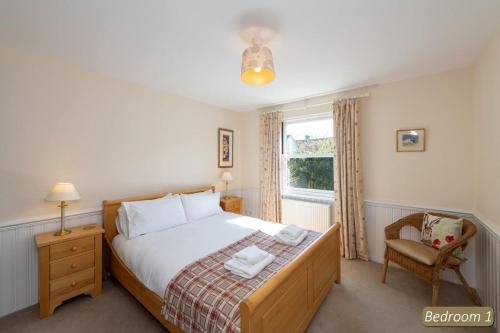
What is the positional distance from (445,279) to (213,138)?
154 inches

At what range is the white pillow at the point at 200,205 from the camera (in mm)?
2947

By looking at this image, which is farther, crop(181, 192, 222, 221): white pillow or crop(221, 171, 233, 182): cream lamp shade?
crop(221, 171, 233, 182): cream lamp shade

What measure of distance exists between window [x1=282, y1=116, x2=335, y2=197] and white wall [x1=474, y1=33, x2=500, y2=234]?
1.57 meters

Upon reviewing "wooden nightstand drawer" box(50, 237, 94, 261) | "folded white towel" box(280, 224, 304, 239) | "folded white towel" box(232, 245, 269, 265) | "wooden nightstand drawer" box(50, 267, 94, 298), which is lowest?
"wooden nightstand drawer" box(50, 267, 94, 298)

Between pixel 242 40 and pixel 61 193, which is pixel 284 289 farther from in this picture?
pixel 61 193

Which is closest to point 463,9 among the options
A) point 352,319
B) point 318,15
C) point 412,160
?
point 318,15

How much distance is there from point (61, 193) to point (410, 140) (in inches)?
159

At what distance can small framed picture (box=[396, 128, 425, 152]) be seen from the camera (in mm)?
2618

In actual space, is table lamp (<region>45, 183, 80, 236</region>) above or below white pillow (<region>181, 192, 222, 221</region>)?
above

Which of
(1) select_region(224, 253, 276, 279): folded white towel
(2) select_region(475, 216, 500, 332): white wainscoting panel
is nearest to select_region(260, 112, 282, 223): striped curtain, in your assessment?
(1) select_region(224, 253, 276, 279): folded white towel

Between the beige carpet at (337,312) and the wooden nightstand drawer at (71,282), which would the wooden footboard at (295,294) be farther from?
the wooden nightstand drawer at (71,282)

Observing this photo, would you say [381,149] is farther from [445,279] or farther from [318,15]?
[318,15]

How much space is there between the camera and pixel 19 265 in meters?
2.04

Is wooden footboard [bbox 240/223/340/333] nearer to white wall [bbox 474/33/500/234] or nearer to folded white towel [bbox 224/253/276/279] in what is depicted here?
folded white towel [bbox 224/253/276/279]
